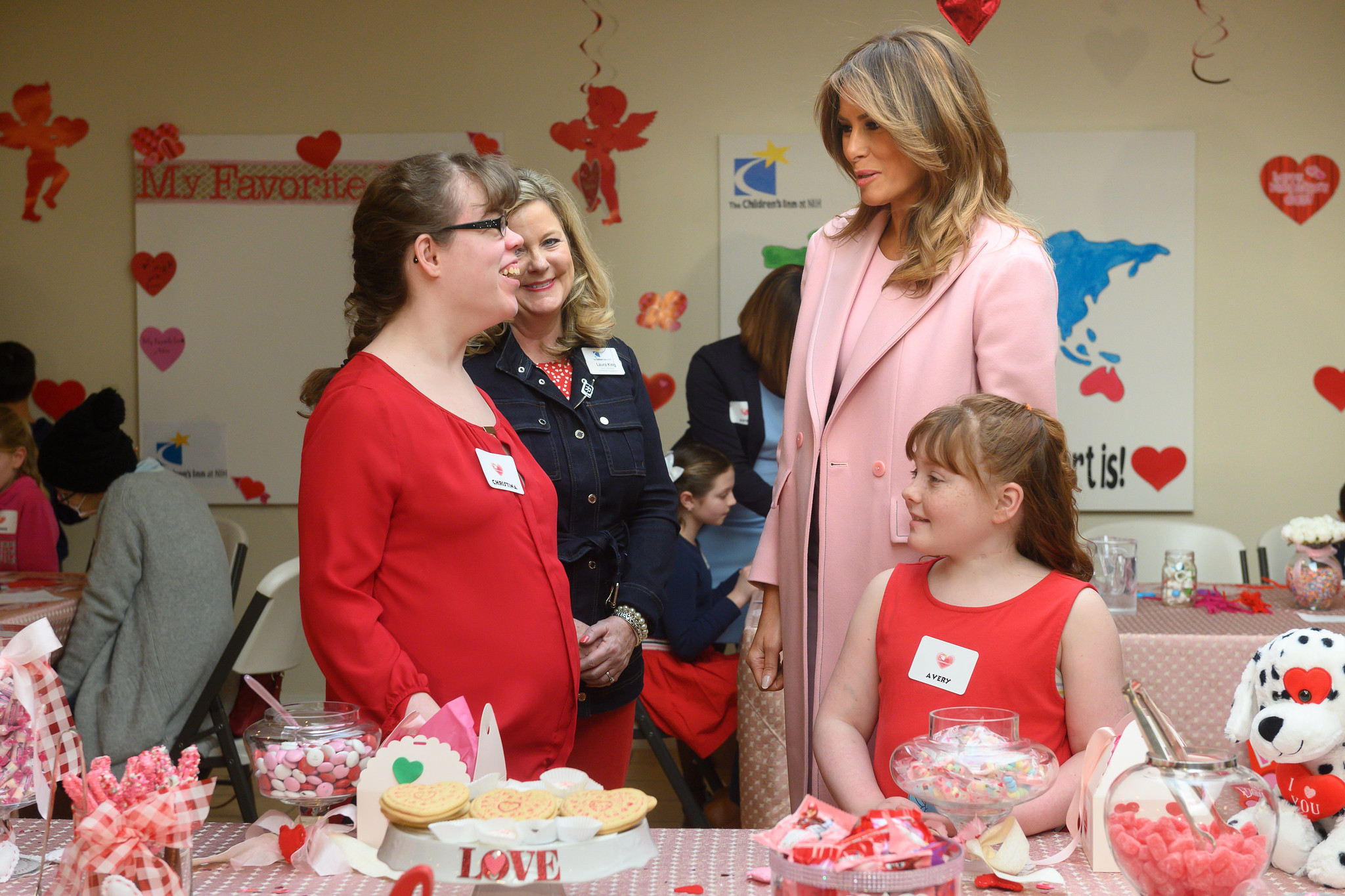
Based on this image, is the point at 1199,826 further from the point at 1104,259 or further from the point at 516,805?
the point at 1104,259

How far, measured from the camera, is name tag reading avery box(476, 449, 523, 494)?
4.57 feet

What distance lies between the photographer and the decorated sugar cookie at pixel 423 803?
3.00ft

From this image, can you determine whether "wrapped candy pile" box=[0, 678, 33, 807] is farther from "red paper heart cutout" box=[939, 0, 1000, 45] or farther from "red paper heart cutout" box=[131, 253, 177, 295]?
"red paper heart cutout" box=[131, 253, 177, 295]

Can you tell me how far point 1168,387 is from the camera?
172 inches

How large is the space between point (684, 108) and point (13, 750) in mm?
3735

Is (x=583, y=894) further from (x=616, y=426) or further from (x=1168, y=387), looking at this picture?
(x=1168, y=387)

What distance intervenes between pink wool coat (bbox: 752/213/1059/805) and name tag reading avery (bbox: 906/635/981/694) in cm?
22

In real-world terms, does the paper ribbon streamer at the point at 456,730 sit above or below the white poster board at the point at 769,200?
below

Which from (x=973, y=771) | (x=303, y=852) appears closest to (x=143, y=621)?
(x=303, y=852)

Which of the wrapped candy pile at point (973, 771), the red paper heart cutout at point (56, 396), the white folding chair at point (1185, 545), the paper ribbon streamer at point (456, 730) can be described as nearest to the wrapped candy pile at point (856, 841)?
the wrapped candy pile at point (973, 771)

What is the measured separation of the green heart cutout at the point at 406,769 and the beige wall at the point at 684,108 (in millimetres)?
3473

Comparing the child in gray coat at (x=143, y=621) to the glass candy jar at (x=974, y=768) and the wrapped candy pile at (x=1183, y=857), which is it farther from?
the wrapped candy pile at (x=1183, y=857)

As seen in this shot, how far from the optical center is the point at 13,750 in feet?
3.52

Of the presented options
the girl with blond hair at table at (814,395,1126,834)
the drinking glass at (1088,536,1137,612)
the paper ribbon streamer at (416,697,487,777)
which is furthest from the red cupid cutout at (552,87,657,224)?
the paper ribbon streamer at (416,697,487,777)
